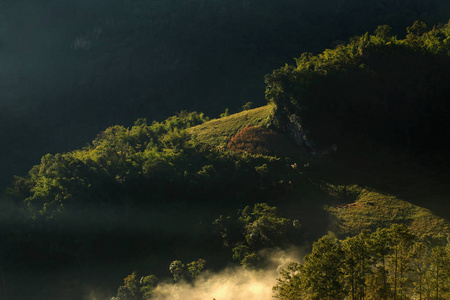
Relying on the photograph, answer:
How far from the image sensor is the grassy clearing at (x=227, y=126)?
66125mm

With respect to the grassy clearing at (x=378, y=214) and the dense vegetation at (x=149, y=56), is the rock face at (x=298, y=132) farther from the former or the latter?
the dense vegetation at (x=149, y=56)

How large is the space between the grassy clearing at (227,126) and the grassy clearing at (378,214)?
821 inches

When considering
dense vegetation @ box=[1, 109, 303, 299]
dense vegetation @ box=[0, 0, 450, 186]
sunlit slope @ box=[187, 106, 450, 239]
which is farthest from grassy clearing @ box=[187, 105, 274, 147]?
dense vegetation @ box=[0, 0, 450, 186]

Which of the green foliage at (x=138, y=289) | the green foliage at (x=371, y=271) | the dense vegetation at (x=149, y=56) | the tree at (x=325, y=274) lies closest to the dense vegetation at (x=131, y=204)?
the green foliage at (x=138, y=289)

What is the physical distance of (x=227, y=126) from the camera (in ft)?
229

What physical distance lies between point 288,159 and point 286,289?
34228mm

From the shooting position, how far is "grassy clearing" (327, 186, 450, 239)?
41312 millimetres

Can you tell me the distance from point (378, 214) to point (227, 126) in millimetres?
33168

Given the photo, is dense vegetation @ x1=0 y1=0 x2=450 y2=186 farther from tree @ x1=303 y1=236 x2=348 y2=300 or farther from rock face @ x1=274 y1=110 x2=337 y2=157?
tree @ x1=303 y1=236 x2=348 y2=300

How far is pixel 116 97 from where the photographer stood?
14225 cm

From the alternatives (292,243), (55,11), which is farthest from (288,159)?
(55,11)

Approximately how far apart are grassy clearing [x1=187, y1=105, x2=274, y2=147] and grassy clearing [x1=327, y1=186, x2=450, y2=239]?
20.8 m

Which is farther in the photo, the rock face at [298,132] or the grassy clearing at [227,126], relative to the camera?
the grassy clearing at [227,126]

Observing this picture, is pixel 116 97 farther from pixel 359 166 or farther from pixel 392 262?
pixel 392 262
